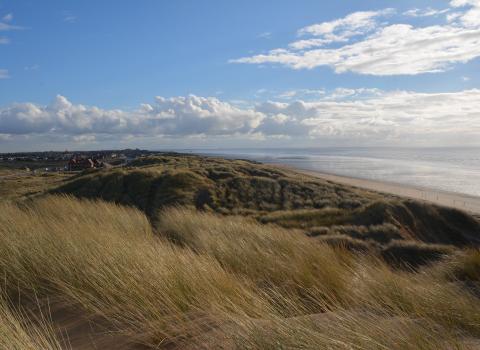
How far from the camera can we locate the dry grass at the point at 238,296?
2.84 metres

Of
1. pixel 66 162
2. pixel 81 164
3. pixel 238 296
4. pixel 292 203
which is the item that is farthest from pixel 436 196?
pixel 66 162

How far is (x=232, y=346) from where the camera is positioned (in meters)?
2.83

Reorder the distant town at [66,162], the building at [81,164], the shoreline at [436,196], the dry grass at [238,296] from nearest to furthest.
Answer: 1. the dry grass at [238,296]
2. the shoreline at [436,196]
3. the building at [81,164]
4. the distant town at [66,162]

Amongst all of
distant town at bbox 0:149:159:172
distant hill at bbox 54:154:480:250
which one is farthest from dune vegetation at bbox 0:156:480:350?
distant town at bbox 0:149:159:172

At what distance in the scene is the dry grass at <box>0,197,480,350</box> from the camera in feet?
9.31

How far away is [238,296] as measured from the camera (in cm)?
378

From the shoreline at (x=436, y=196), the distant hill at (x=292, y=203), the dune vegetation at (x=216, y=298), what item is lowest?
the shoreline at (x=436, y=196)

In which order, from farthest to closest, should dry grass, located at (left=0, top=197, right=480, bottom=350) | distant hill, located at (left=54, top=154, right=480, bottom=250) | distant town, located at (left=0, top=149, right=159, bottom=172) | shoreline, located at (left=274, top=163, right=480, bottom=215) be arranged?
distant town, located at (left=0, top=149, right=159, bottom=172) → shoreline, located at (left=274, top=163, right=480, bottom=215) → distant hill, located at (left=54, top=154, right=480, bottom=250) → dry grass, located at (left=0, top=197, right=480, bottom=350)

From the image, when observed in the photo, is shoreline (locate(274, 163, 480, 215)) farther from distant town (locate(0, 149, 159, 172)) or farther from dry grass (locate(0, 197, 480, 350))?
distant town (locate(0, 149, 159, 172))

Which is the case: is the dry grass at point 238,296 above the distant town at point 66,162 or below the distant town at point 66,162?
above

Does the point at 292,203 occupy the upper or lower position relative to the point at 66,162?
lower

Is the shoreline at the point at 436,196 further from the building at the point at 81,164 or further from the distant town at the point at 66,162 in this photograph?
the building at the point at 81,164

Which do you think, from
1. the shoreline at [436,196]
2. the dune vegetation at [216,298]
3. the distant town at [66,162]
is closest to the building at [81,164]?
the distant town at [66,162]

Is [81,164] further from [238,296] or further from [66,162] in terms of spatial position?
[238,296]
